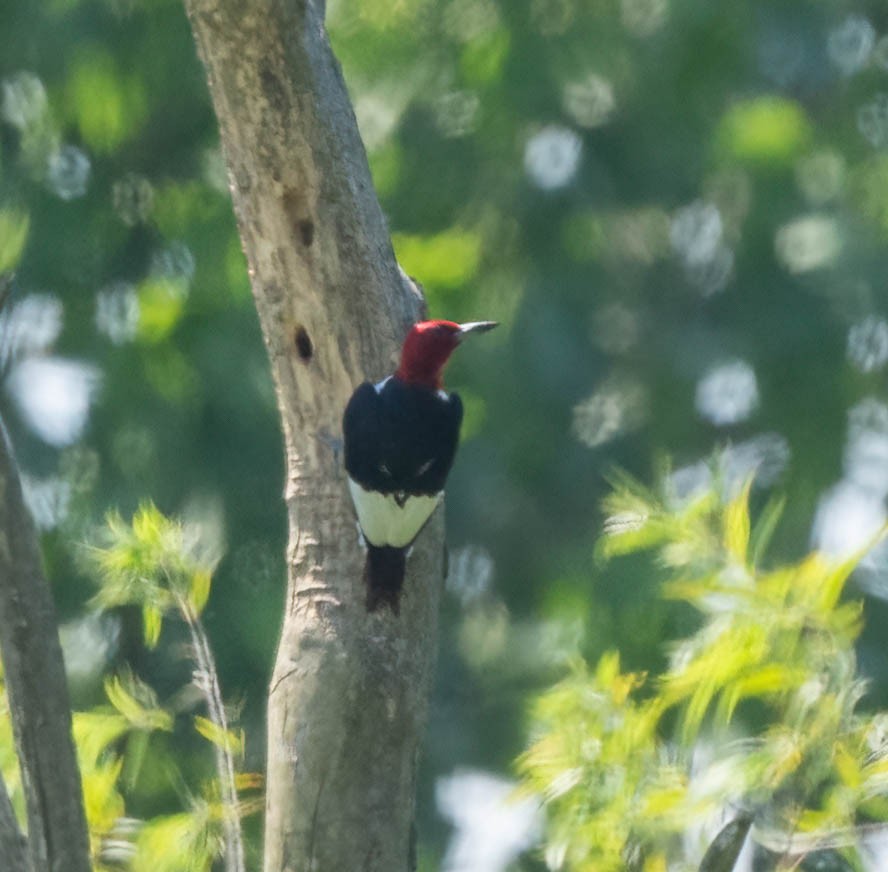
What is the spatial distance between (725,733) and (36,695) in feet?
2.89

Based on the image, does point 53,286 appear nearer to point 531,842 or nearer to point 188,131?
point 188,131

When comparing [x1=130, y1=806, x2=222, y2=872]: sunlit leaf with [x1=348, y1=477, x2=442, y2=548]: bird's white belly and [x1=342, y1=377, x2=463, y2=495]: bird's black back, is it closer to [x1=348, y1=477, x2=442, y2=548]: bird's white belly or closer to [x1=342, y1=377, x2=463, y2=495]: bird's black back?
[x1=348, y1=477, x2=442, y2=548]: bird's white belly

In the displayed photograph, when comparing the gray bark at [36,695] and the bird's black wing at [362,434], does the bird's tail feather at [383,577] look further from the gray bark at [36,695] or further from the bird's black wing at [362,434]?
the gray bark at [36,695]

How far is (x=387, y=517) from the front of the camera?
2.47 metres

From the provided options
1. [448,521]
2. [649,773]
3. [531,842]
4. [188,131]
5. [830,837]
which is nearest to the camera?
[830,837]

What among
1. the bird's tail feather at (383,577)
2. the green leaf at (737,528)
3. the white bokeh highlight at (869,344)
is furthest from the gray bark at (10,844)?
the white bokeh highlight at (869,344)

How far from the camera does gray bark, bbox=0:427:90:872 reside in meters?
2.09

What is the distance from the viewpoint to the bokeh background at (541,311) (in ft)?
14.4

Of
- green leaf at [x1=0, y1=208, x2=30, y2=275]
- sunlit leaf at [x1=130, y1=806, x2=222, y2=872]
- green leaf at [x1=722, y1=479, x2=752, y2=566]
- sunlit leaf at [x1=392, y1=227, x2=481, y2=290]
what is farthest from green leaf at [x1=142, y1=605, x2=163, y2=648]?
sunlit leaf at [x1=392, y1=227, x2=481, y2=290]

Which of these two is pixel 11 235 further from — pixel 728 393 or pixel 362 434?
pixel 728 393

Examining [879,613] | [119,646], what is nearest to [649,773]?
[879,613]

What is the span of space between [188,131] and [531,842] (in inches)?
89.2

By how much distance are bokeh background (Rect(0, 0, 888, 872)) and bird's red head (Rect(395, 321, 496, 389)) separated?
4.32ft

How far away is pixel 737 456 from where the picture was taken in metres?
4.47
